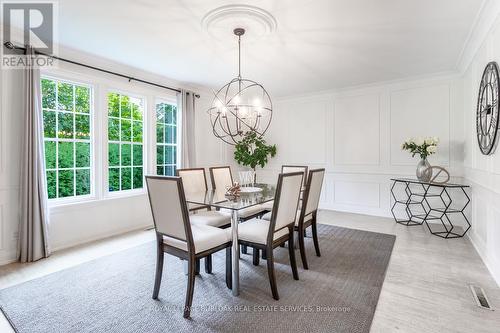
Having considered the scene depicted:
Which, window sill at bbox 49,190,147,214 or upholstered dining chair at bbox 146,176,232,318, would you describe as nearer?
upholstered dining chair at bbox 146,176,232,318

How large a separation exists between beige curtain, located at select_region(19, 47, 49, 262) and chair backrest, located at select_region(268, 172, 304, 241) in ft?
8.92

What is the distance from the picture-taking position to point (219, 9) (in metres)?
2.37

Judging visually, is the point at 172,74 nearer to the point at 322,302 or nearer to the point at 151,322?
the point at 151,322

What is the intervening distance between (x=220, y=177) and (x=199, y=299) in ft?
6.10

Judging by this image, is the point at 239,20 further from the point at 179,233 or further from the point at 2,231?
the point at 2,231

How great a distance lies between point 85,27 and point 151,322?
116 inches

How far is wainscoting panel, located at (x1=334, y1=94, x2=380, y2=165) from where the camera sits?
16.1 feet

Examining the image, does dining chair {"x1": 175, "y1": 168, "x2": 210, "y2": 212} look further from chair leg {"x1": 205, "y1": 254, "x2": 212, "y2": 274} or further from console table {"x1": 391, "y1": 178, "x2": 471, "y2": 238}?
console table {"x1": 391, "y1": 178, "x2": 471, "y2": 238}

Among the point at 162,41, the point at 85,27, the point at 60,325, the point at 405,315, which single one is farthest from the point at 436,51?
the point at 60,325

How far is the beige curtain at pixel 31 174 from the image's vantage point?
287cm

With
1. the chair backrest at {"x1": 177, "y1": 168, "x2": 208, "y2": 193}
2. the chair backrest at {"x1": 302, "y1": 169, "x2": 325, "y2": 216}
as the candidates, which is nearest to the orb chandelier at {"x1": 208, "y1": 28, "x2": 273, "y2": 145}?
the chair backrest at {"x1": 177, "y1": 168, "x2": 208, "y2": 193}

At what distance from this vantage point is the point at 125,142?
4.09 meters

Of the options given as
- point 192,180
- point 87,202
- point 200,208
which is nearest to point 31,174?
point 87,202

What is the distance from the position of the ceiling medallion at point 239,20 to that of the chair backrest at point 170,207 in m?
1.65
